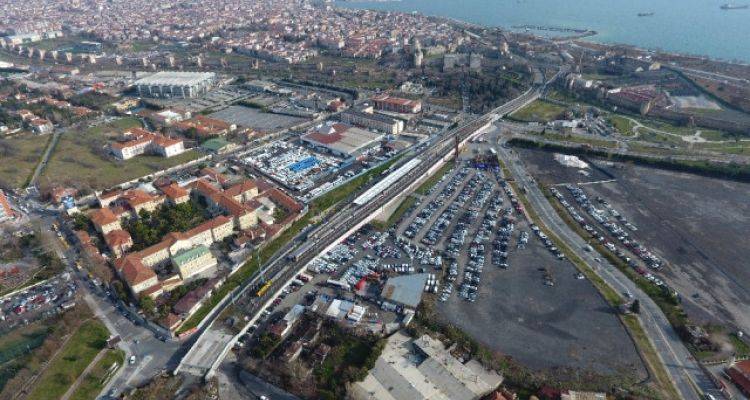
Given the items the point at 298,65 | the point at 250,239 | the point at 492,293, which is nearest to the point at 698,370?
the point at 492,293

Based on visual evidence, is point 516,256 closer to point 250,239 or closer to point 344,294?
point 344,294

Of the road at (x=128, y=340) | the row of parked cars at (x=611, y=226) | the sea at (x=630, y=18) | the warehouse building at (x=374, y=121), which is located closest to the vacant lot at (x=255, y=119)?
the warehouse building at (x=374, y=121)

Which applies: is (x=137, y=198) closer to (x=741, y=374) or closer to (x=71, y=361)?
(x=71, y=361)

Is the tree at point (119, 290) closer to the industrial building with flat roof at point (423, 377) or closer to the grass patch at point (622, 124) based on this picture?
the industrial building with flat roof at point (423, 377)

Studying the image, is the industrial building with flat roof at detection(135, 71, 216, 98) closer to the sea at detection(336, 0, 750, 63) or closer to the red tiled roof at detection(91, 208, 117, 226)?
the red tiled roof at detection(91, 208, 117, 226)

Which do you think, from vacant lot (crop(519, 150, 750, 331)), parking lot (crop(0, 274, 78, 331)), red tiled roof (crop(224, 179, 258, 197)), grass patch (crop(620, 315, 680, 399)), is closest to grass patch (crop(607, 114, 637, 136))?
vacant lot (crop(519, 150, 750, 331))

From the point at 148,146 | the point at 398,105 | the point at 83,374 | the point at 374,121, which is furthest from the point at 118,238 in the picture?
the point at 398,105
